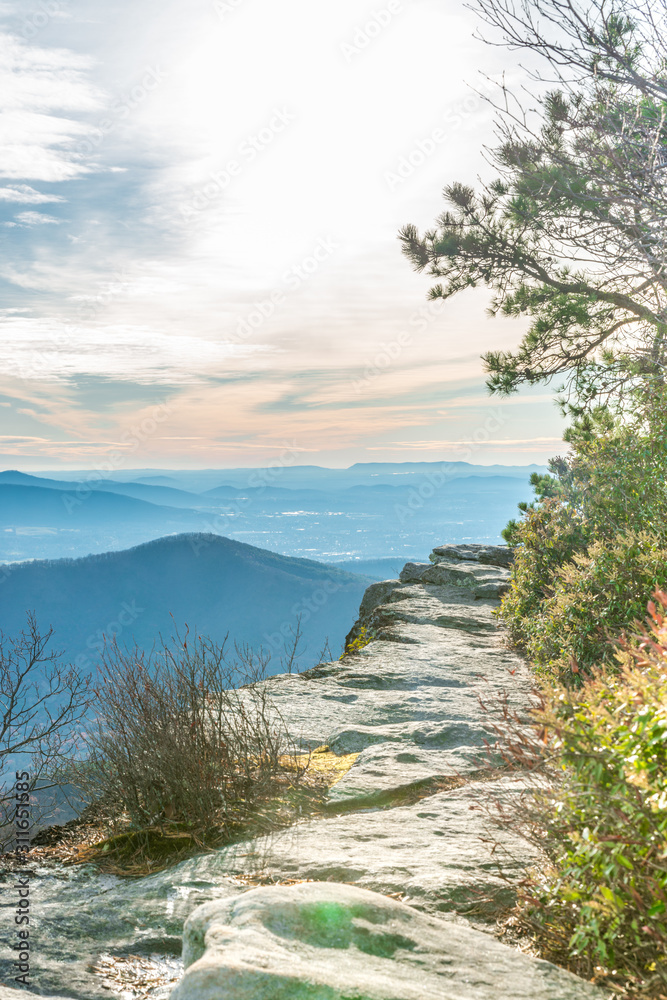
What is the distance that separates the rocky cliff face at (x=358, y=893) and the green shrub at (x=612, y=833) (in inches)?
7.2

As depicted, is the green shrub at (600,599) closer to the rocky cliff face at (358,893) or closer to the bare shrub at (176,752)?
the rocky cliff face at (358,893)

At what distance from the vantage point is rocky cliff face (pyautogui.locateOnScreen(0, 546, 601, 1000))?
1833mm

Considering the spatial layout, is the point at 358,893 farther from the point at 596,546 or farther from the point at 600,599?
the point at 596,546

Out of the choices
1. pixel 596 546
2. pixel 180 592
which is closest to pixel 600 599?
pixel 596 546

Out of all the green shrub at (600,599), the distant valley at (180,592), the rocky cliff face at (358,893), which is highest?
the green shrub at (600,599)

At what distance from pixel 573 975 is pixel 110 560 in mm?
128135

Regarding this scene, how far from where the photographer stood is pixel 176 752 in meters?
3.66

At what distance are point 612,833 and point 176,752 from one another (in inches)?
95.6

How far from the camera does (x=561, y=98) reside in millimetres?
7246

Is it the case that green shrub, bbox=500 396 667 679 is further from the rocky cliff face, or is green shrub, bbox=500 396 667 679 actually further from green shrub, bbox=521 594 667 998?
green shrub, bbox=521 594 667 998

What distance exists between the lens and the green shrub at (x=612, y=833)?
1.87m

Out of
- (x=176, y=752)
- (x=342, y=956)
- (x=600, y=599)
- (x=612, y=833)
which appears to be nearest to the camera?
(x=342, y=956)

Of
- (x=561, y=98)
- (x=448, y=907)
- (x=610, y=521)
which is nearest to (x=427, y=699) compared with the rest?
(x=610, y=521)

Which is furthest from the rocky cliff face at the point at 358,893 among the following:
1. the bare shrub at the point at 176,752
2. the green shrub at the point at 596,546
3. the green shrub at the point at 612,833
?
the green shrub at the point at 596,546
